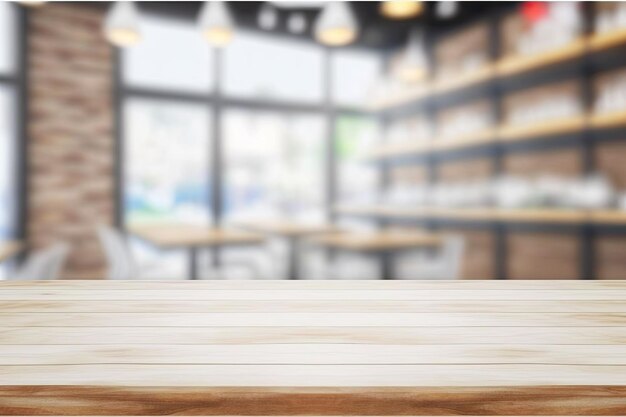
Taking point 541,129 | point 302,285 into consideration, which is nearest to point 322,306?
point 302,285

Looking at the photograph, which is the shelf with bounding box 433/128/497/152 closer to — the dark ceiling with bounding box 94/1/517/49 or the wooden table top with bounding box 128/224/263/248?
the dark ceiling with bounding box 94/1/517/49

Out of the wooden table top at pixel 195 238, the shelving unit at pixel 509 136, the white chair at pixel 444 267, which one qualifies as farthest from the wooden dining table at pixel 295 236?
the shelving unit at pixel 509 136

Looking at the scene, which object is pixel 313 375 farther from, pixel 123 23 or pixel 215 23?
pixel 123 23

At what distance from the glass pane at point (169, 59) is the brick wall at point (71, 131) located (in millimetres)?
334

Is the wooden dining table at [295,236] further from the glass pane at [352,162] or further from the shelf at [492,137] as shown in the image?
the glass pane at [352,162]

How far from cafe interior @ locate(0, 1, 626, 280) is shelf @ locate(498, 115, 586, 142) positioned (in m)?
0.02

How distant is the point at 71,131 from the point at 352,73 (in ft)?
12.2

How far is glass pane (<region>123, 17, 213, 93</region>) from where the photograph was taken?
18.3 ft

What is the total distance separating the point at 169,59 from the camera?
5777 mm

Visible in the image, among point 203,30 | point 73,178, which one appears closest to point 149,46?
point 73,178

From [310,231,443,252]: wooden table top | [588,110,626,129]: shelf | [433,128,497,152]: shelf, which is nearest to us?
[310,231,443,252]: wooden table top

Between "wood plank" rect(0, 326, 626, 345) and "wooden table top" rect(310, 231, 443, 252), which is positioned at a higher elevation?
"wood plank" rect(0, 326, 626, 345)

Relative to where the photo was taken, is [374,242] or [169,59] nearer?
[374,242]

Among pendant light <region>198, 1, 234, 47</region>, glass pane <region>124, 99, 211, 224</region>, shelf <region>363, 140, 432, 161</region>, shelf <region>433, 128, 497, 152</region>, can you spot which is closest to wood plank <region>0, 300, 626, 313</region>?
pendant light <region>198, 1, 234, 47</region>
